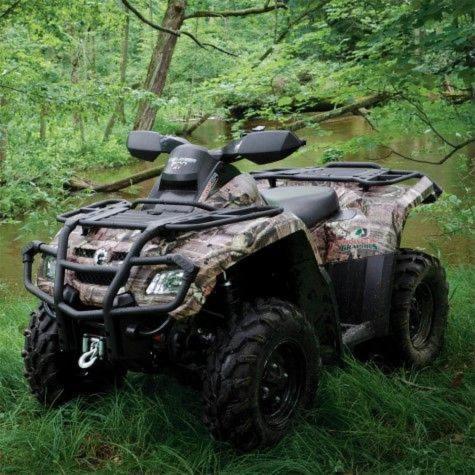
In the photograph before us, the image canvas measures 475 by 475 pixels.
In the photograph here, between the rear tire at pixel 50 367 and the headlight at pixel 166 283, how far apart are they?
75cm

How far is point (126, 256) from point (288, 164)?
39.1 feet

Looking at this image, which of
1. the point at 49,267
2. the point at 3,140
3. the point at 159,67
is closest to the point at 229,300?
the point at 49,267

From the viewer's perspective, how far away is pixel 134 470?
3094 mm

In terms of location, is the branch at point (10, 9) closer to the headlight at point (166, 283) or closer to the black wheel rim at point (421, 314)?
the black wheel rim at point (421, 314)

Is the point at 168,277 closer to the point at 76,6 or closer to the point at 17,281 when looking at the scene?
the point at 76,6

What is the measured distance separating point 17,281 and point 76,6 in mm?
3827

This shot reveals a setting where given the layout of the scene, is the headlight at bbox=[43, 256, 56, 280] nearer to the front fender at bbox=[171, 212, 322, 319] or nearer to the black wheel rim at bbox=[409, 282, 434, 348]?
the front fender at bbox=[171, 212, 322, 319]

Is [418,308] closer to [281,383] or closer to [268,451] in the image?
[281,383]

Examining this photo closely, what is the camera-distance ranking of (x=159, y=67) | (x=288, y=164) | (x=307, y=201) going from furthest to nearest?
(x=288, y=164)
(x=159, y=67)
(x=307, y=201)

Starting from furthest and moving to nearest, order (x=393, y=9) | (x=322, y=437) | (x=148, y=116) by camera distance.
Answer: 1. (x=148, y=116)
2. (x=393, y=9)
3. (x=322, y=437)

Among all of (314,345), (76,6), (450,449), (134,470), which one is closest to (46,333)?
(134,470)

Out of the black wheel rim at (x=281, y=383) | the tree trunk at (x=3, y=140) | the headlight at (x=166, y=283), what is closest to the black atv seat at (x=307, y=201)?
the black wheel rim at (x=281, y=383)

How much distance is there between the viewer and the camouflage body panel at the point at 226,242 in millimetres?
2896

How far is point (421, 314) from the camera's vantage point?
456cm
